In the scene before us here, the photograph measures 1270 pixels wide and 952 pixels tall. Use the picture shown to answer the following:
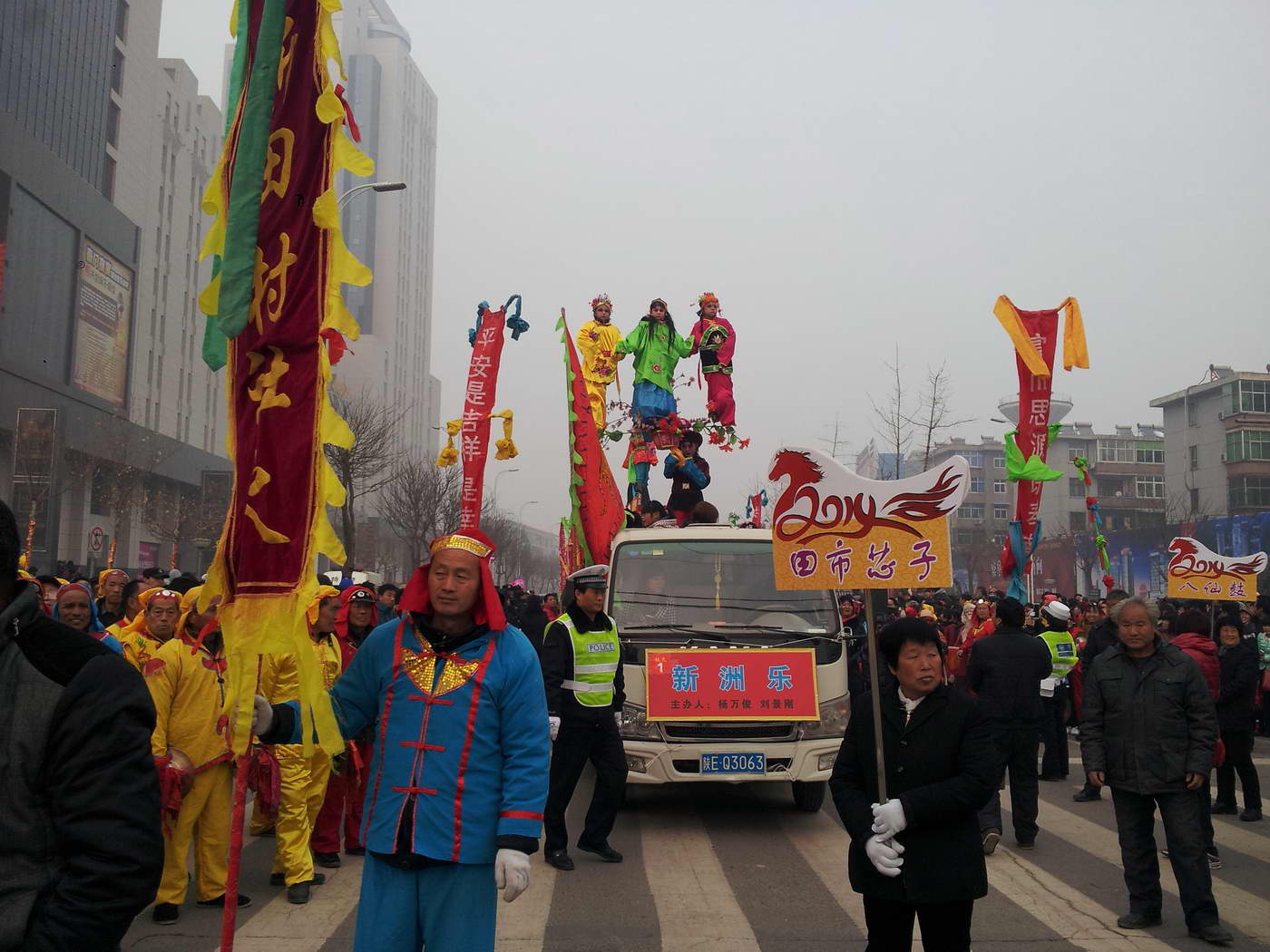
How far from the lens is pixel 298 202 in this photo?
423 centimetres

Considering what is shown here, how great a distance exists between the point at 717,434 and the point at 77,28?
43.4 metres

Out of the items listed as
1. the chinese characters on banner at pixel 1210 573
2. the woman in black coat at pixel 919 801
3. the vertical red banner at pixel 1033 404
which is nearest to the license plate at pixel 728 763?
the woman in black coat at pixel 919 801

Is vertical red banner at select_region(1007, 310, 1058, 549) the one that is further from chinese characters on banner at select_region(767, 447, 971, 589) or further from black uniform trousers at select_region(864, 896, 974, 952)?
black uniform trousers at select_region(864, 896, 974, 952)

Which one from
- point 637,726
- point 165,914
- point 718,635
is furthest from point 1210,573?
point 165,914

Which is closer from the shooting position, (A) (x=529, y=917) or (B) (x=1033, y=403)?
(A) (x=529, y=917)

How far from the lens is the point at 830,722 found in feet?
27.5

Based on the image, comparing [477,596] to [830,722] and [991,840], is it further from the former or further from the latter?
[991,840]

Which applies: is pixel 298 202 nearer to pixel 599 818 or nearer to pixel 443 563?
pixel 443 563

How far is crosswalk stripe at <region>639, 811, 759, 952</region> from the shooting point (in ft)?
18.5

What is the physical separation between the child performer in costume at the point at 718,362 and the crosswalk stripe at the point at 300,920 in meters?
7.89

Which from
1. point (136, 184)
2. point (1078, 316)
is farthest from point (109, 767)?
point (136, 184)

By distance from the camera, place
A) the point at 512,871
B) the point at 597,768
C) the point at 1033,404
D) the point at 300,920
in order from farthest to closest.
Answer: the point at 1033,404, the point at 597,768, the point at 300,920, the point at 512,871

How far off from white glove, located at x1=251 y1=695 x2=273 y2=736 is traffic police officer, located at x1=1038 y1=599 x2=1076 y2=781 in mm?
8669

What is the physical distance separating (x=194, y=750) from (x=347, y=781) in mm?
1461
